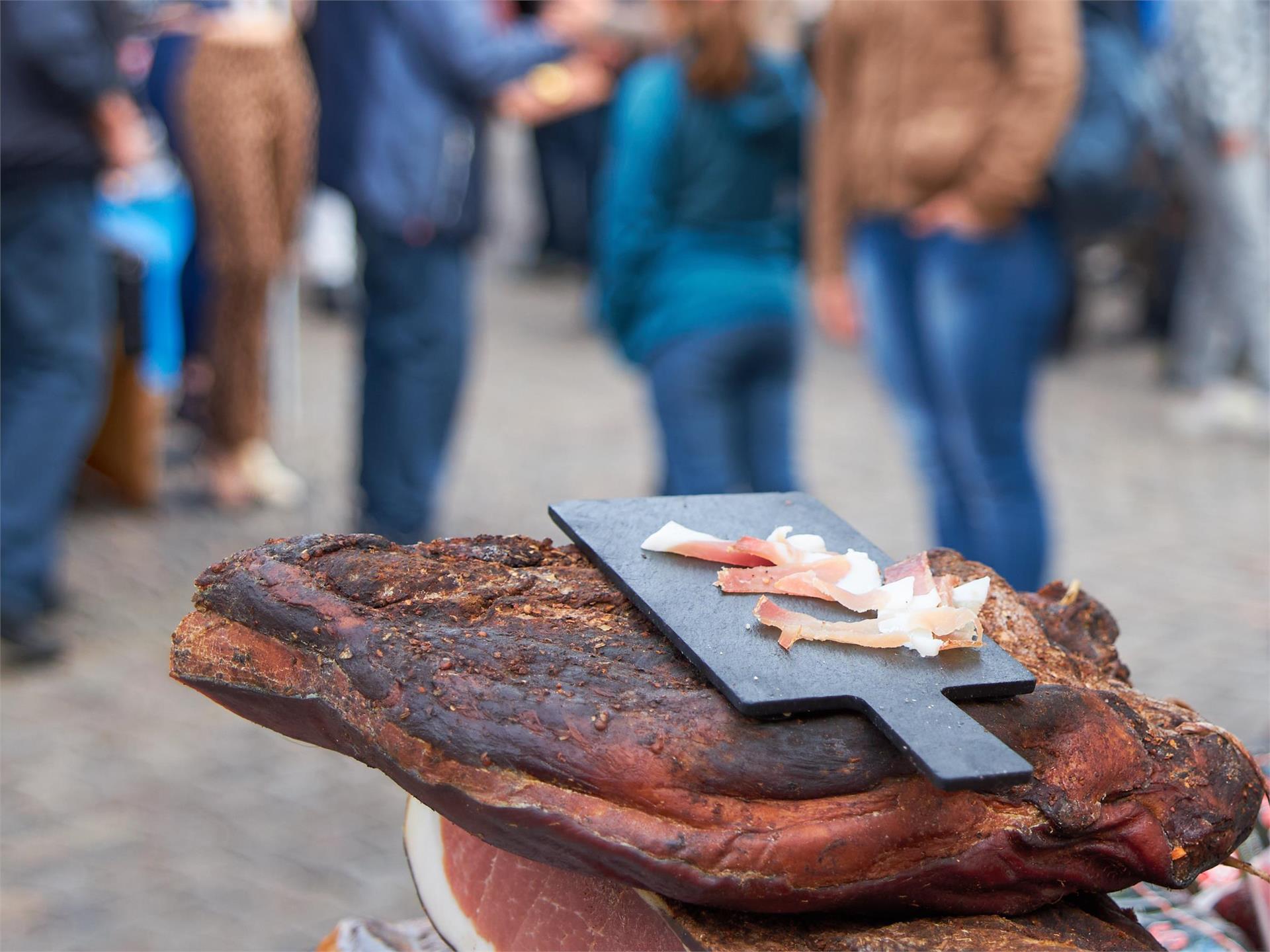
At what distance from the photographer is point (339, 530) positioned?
5574 millimetres

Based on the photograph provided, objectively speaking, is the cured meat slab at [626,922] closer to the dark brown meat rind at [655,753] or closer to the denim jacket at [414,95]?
the dark brown meat rind at [655,753]

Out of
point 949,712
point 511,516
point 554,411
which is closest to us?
point 949,712

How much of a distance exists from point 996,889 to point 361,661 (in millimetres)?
643

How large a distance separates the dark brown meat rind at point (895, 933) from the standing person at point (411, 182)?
12.3 ft

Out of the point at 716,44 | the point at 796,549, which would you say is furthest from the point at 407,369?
the point at 796,549

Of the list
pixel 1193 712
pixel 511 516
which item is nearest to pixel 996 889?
pixel 1193 712

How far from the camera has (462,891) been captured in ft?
5.30

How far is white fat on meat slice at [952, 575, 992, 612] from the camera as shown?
1.48 m

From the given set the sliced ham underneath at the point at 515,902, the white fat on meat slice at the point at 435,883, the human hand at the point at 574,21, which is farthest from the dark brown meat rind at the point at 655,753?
the human hand at the point at 574,21

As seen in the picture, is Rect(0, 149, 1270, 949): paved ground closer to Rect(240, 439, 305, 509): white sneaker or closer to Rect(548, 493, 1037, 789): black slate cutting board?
Rect(240, 439, 305, 509): white sneaker

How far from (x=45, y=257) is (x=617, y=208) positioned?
5.88 feet

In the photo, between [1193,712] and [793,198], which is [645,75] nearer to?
[793,198]

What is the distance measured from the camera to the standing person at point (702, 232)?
12.9 feet

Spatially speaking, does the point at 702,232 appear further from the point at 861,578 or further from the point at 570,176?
the point at 570,176
